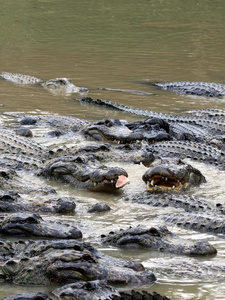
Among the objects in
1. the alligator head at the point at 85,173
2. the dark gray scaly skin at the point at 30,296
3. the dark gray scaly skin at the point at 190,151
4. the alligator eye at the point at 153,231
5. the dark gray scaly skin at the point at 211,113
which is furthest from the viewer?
the dark gray scaly skin at the point at 211,113

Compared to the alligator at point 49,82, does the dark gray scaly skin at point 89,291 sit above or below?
below

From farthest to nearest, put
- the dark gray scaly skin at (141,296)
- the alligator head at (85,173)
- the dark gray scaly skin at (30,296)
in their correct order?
the alligator head at (85,173)
the dark gray scaly skin at (30,296)
the dark gray scaly skin at (141,296)

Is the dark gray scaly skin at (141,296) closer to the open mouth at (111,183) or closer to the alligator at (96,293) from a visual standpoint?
the alligator at (96,293)

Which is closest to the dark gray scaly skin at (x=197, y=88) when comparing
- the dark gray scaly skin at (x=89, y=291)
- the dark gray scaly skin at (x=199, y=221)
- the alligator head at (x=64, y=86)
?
the alligator head at (x=64, y=86)

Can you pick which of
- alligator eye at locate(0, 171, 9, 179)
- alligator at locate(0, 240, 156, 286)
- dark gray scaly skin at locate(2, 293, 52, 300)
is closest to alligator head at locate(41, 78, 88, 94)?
alligator eye at locate(0, 171, 9, 179)

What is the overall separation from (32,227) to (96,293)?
194cm

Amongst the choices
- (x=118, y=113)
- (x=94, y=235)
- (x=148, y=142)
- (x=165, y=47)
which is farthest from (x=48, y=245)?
(x=165, y=47)

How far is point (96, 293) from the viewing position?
497 centimetres

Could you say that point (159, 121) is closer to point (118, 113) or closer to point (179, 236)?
point (118, 113)

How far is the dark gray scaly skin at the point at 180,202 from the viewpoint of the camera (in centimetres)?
766

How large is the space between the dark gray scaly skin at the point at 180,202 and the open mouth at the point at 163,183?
125 mm

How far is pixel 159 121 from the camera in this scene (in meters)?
11.9

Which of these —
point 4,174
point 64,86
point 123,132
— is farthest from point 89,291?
point 64,86

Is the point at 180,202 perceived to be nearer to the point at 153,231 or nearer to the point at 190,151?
the point at 153,231
